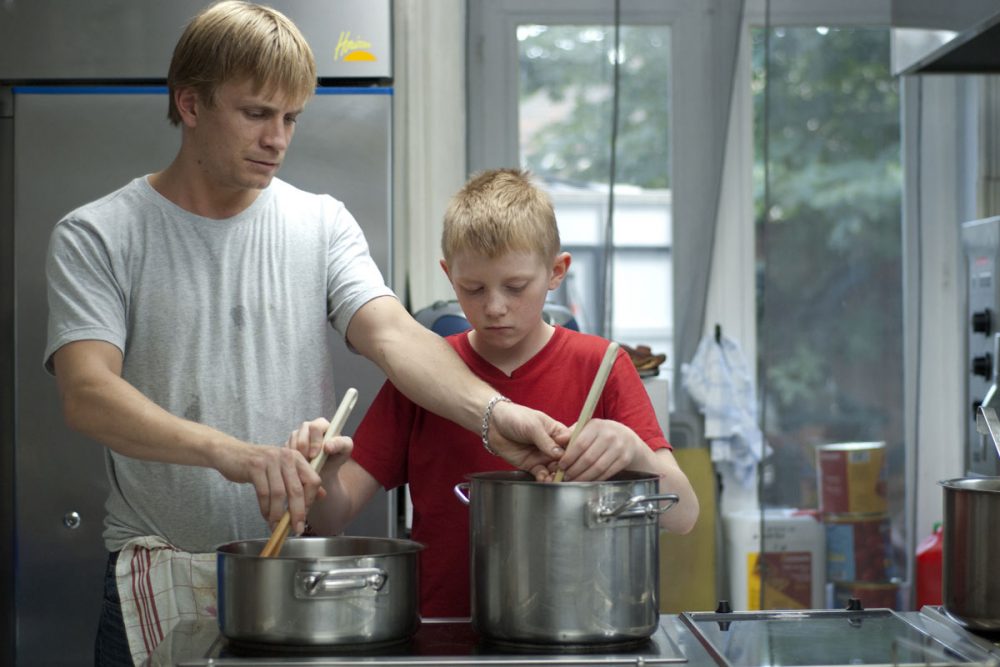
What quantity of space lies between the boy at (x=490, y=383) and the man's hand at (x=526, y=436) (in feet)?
0.37

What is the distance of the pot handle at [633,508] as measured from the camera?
900 millimetres

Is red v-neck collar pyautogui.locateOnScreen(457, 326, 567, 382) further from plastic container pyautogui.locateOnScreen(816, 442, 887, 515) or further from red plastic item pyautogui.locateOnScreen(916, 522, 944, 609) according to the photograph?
plastic container pyautogui.locateOnScreen(816, 442, 887, 515)

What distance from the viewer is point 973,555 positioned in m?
1.06

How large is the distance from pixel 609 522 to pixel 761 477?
2.19m

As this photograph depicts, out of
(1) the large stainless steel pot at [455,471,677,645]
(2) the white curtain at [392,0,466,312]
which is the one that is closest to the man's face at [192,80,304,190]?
(1) the large stainless steel pot at [455,471,677,645]

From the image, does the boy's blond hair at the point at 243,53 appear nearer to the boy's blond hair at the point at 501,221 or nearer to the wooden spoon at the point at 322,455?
the boy's blond hair at the point at 501,221

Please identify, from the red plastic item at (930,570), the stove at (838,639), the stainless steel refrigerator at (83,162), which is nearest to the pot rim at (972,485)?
the stove at (838,639)

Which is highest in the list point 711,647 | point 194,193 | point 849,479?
point 194,193

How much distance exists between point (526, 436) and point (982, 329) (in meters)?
1.75

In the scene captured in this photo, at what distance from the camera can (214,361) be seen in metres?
1.35

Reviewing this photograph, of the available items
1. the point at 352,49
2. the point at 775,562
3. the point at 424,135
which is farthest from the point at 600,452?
the point at 775,562

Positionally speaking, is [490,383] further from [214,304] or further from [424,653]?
[424,653]

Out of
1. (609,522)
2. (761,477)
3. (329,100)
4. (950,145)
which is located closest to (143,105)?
(329,100)

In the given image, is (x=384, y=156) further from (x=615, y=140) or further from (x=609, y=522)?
(x=609, y=522)
